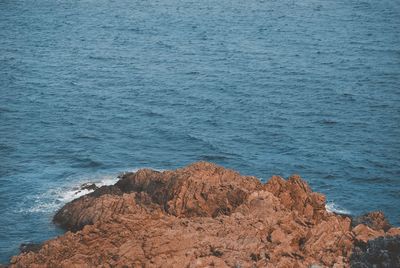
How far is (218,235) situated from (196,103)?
234 ft

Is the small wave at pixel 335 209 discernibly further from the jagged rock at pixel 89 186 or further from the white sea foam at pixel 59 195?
the jagged rock at pixel 89 186

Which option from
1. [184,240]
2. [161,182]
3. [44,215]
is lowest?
[44,215]

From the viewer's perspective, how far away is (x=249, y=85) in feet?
392

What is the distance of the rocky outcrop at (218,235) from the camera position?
37.8 m

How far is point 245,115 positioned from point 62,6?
109371 millimetres

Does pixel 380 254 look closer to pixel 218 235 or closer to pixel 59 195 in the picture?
pixel 218 235

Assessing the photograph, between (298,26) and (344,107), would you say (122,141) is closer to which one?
(344,107)

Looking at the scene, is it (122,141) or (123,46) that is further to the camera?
(123,46)

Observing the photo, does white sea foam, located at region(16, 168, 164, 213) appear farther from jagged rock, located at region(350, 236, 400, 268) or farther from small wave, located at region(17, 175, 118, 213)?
jagged rock, located at region(350, 236, 400, 268)

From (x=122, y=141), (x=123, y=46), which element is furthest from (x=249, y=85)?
(x=123, y=46)

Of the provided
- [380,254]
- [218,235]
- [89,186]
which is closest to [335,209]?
[89,186]

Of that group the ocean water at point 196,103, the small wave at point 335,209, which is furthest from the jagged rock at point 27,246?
the small wave at point 335,209

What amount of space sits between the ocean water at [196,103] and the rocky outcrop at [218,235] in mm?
23483

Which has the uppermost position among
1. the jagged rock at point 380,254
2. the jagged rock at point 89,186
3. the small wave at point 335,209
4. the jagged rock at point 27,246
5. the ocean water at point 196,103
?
the jagged rock at point 380,254
